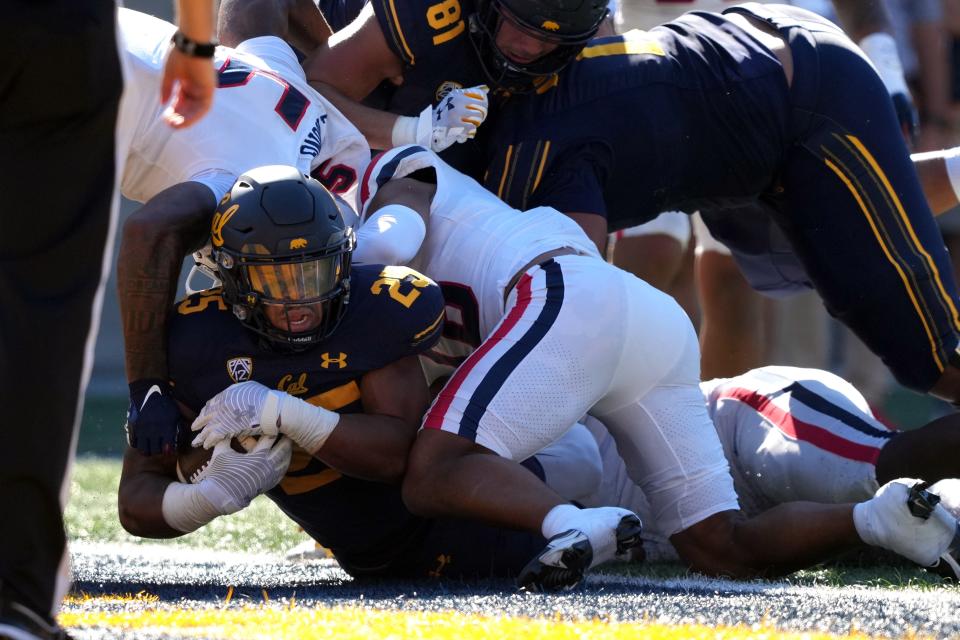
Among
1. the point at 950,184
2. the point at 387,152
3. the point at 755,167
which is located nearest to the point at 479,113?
the point at 387,152

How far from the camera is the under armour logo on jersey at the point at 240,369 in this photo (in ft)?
10.4

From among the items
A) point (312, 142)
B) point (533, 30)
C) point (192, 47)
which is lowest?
point (312, 142)

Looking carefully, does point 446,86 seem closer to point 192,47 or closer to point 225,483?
point 225,483

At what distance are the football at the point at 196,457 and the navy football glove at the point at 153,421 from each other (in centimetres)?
5

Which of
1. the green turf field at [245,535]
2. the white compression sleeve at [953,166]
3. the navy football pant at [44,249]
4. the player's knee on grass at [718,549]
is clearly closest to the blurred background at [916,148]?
the green turf field at [245,535]

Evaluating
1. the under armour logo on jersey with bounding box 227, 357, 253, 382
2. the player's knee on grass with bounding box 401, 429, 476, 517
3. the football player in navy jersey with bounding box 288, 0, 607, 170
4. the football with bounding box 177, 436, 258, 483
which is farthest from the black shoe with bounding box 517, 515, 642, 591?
the football player in navy jersey with bounding box 288, 0, 607, 170

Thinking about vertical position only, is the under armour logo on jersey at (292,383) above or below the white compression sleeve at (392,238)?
below

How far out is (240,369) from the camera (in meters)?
3.17

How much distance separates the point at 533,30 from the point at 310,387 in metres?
1.13

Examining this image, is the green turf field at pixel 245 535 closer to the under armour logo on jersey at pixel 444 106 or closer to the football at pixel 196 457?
the football at pixel 196 457

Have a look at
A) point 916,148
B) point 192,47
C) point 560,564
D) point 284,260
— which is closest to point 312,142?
point 284,260

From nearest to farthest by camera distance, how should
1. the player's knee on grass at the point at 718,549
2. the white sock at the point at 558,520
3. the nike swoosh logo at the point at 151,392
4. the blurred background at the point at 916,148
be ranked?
1. the white sock at the point at 558,520
2. the nike swoosh logo at the point at 151,392
3. the player's knee on grass at the point at 718,549
4. the blurred background at the point at 916,148

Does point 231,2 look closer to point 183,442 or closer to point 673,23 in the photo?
point 673,23

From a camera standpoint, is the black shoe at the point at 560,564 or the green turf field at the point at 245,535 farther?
the green turf field at the point at 245,535
